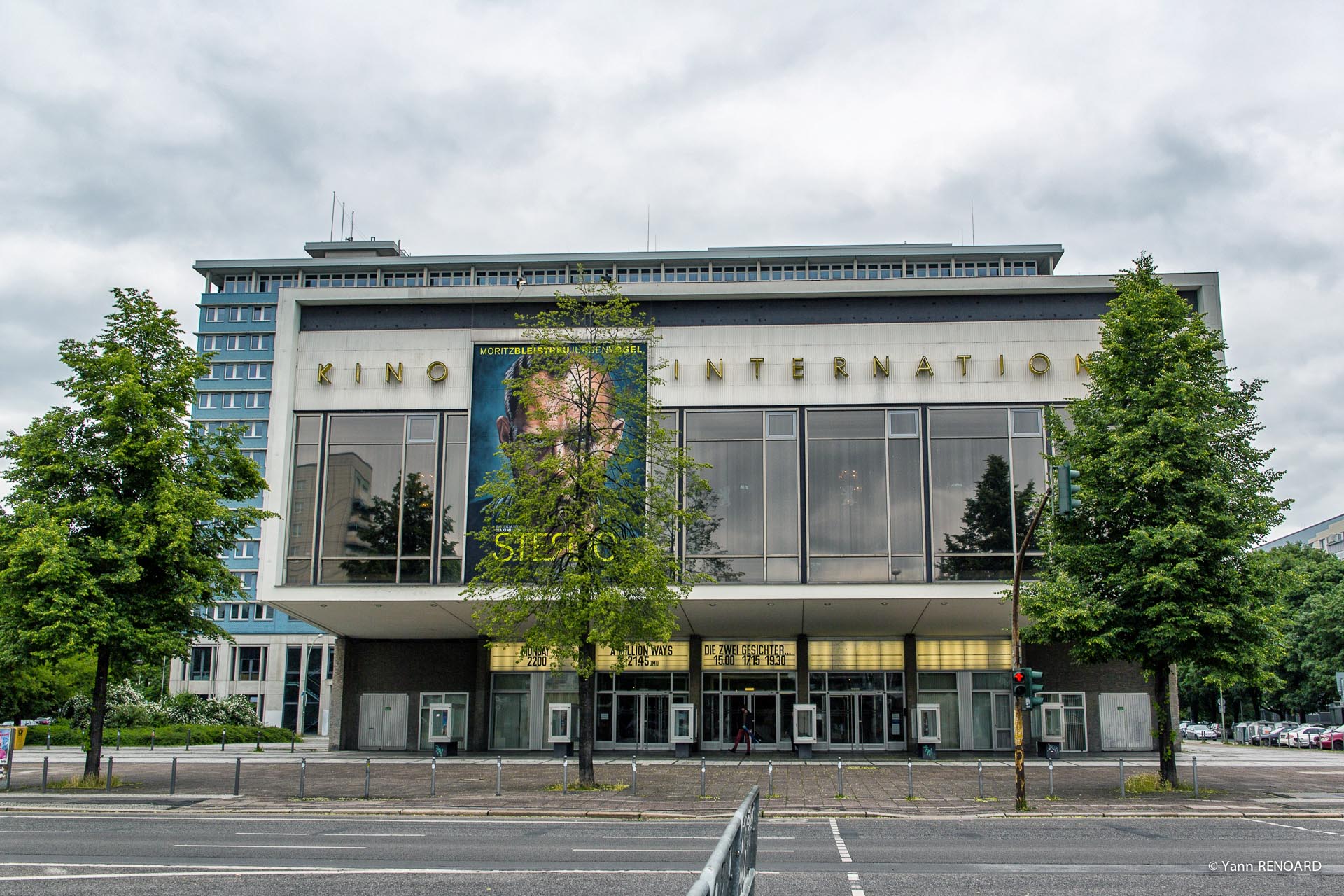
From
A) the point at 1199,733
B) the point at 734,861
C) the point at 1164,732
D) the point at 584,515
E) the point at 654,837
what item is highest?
the point at 584,515

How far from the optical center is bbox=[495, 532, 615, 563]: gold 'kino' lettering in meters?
26.8

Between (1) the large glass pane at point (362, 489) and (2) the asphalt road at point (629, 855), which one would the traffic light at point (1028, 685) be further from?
(1) the large glass pane at point (362, 489)

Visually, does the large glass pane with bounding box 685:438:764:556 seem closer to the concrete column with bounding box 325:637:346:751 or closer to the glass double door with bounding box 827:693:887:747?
the glass double door with bounding box 827:693:887:747

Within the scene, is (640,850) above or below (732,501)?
below

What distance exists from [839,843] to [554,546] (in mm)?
11663

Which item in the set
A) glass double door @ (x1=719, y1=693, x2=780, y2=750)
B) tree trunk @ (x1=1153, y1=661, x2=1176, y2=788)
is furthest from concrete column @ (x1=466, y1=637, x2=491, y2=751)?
tree trunk @ (x1=1153, y1=661, x2=1176, y2=788)

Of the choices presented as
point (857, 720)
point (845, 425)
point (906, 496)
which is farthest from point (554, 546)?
point (857, 720)

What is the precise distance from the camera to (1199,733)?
75688 millimetres

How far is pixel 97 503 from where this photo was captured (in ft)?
88.0

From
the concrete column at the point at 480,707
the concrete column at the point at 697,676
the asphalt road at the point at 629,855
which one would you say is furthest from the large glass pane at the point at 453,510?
the asphalt road at the point at 629,855

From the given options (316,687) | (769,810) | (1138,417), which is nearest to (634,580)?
(769,810)

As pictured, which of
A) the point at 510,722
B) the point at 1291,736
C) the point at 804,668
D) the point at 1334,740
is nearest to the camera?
the point at 804,668

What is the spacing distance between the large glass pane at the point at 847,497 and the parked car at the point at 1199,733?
156 feet

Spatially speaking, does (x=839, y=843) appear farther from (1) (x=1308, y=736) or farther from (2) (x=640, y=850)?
(1) (x=1308, y=736)
